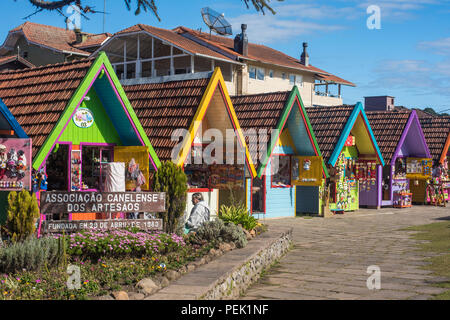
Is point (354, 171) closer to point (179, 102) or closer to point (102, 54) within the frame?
point (179, 102)

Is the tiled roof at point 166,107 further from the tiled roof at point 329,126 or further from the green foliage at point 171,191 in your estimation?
the tiled roof at point 329,126

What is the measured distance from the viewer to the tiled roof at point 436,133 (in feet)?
98.1

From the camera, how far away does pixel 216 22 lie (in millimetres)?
45625

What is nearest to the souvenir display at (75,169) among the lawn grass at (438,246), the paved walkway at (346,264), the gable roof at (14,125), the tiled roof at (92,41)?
the gable roof at (14,125)

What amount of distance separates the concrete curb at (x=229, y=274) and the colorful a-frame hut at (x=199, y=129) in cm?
367

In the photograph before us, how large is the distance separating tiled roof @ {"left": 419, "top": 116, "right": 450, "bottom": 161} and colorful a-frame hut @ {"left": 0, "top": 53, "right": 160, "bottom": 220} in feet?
65.1

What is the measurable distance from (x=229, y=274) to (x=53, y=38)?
41.7 m

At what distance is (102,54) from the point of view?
12789 mm

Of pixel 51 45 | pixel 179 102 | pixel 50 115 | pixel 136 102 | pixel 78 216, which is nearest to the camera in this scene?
pixel 50 115

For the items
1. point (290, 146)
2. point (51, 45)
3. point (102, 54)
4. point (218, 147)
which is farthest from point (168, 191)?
point (51, 45)

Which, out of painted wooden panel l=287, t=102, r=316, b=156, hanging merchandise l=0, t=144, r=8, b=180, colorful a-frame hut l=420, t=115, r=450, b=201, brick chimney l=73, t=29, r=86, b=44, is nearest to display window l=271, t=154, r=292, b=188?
painted wooden panel l=287, t=102, r=316, b=156

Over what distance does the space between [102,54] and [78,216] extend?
3643 mm

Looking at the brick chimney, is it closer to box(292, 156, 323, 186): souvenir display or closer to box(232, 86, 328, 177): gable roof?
box(232, 86, 328, 177): gable roof

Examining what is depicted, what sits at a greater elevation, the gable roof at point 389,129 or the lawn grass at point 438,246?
the gable roof at point 389,129
